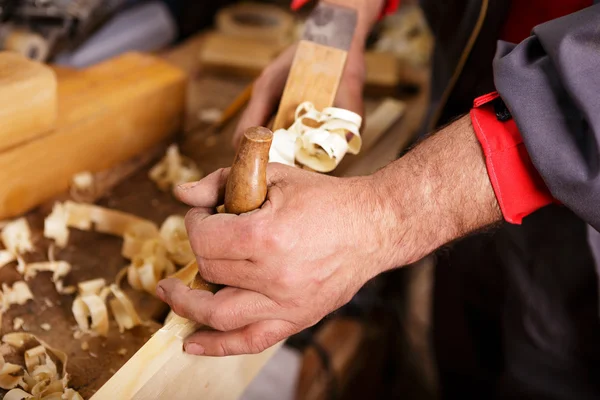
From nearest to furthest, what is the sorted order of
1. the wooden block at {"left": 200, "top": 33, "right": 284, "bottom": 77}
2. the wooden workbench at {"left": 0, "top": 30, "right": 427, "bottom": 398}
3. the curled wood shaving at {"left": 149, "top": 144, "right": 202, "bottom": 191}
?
1. the wooden workbench at {"left": 0, "top": 30, "right": 427, "bottom": 398}
2. the curled wood shaving at {"left": 149, "top": 144, "right": 202, "bottom": 191}
3. the wooden block at {"left": 200, "top": 33, "right": 284, "bottom": 77}

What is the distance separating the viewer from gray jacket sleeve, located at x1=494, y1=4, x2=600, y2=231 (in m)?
0.61

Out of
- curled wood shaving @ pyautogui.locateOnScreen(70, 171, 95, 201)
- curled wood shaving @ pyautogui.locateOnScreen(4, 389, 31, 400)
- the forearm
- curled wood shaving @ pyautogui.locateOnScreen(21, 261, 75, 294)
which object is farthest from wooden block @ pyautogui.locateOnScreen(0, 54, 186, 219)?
the forearm

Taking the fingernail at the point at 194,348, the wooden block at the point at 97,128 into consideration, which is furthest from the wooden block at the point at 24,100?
the fingernail at the point at 194,348

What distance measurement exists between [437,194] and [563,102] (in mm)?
176

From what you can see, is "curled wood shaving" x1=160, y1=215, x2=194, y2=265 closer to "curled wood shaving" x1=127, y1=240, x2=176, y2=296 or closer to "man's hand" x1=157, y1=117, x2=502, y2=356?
"curled wood shaving" x1=127, y1=240, x2=176, y2=296

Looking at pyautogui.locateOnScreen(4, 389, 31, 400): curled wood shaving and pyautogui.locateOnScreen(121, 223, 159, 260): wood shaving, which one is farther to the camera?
pyautogui.locateOnScreen(121, 223, 159, 260): wood shaving

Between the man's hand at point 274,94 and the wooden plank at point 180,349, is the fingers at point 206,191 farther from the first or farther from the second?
the man's hand at point 274,94

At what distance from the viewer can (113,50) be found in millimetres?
1425

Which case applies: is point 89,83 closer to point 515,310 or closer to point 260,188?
point 260,188

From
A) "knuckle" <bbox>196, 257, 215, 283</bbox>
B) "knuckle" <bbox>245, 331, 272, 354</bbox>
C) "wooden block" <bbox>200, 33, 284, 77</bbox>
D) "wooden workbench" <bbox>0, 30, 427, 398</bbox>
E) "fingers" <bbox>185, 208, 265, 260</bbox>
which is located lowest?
"wooden workbench" <bbox>0, 30, 427, 398</bbox>

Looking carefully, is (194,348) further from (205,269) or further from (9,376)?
(9,376)

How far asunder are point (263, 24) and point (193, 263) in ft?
4.02

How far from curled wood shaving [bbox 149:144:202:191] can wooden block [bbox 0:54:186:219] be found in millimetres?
70

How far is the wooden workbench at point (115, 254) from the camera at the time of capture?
2.43 feet
